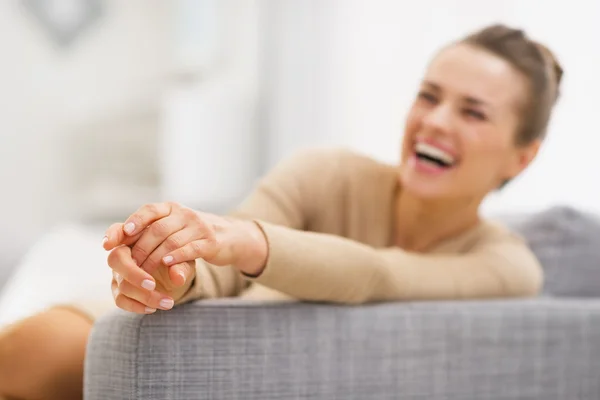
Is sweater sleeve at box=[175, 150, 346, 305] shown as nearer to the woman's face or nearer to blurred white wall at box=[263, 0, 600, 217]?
the woman's face

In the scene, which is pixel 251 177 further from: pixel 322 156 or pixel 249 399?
pixel 249 399

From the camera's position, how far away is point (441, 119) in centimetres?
132

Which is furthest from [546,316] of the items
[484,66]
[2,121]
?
[2,121]

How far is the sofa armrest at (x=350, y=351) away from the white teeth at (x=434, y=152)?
0.25 metres

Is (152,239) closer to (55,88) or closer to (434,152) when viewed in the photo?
(434,152)

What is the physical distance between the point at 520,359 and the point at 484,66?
1.49 feet


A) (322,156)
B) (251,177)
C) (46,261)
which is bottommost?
(251,177)

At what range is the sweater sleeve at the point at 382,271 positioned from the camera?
1062 mm

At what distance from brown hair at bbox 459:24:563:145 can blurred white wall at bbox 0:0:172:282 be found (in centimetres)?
217

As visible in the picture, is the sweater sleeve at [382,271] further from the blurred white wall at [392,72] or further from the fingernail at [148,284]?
the blurred white wall at [392,72]

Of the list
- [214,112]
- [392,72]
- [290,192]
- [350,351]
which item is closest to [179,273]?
[350,351]

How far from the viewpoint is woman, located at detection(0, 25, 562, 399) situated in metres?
1.09

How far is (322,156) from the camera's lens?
1.40 meters

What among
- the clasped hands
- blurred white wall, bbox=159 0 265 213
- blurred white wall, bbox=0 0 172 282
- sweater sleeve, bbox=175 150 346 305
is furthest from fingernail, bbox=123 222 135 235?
blurred white wall, bbox=0 0 172 282
